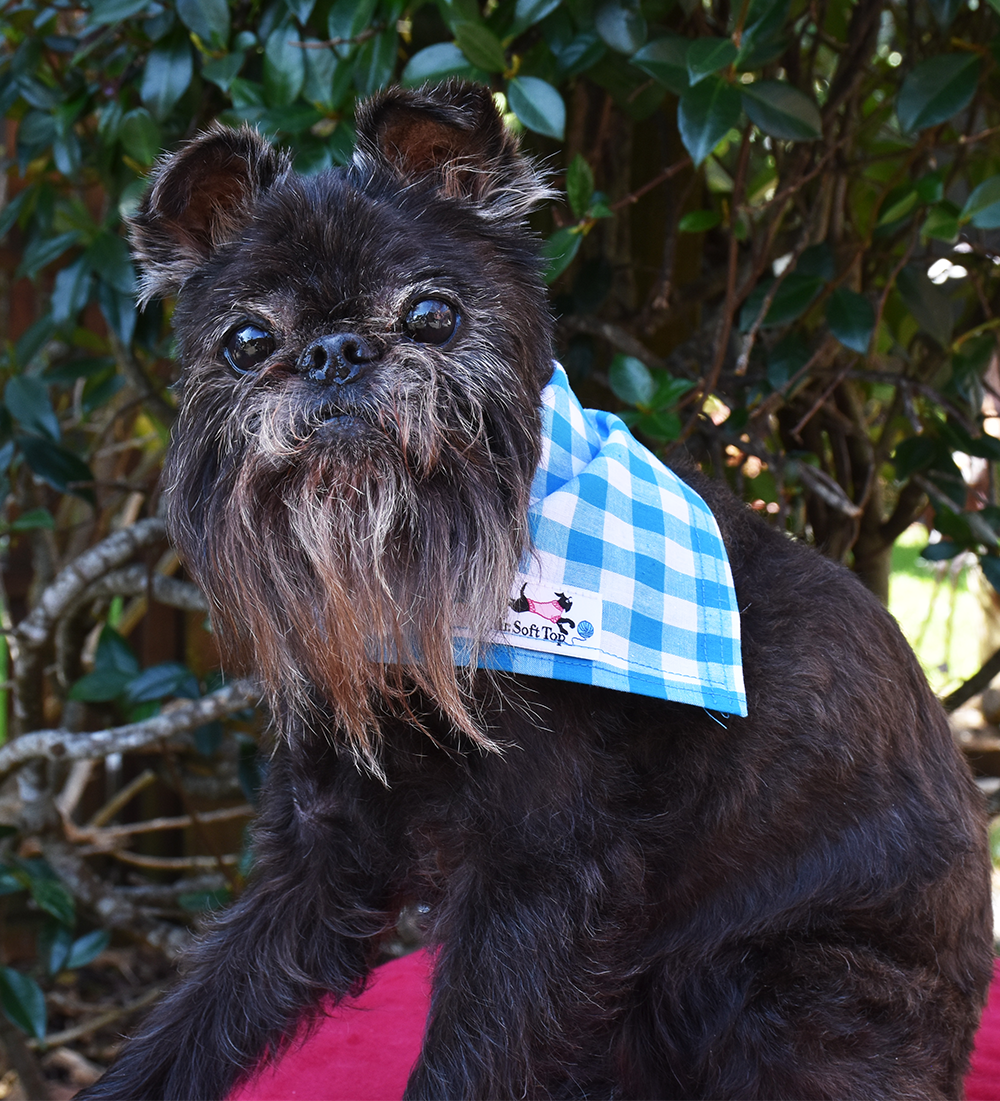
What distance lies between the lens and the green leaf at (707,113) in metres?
1.84

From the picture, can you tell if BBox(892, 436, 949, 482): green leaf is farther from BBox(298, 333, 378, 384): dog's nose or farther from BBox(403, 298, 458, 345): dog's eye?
BBox(298, 333, 378, 384): dog's nose

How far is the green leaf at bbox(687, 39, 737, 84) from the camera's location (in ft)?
5.89

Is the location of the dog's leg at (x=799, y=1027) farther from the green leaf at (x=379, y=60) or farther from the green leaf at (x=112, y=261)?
the green leaf at (x=112, y=261)

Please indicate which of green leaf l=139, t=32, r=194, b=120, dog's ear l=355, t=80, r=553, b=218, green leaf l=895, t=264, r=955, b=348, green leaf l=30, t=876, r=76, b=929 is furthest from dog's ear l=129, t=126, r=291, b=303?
green leaf l=30, t=876, r=76, b=929

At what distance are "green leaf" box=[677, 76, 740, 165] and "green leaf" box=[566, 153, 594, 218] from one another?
0.25m

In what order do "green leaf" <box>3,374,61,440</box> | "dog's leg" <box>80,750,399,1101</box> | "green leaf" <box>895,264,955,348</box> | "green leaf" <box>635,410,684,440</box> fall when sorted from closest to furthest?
"dog's leg" <box>80,750,399,1101</box>, "green leaf" <box>635,410,684,440</box>, "green leaf" <box>895,264,955,348</box>, "green leaf" <box>3,374,61,440</box>

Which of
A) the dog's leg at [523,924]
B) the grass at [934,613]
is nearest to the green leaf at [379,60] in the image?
the dog's leg at [523,924]

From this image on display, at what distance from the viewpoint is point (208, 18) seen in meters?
2.04

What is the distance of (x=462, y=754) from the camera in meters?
1.44

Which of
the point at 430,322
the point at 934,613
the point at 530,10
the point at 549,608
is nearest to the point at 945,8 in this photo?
the point at 530,10

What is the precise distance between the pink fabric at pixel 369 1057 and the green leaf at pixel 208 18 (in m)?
1.70

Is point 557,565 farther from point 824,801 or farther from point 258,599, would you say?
point 824,801

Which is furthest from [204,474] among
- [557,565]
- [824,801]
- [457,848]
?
[824,801]

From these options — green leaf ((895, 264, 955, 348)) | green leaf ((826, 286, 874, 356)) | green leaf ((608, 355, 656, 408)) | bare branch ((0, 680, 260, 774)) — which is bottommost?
bare branch ((0, 680, 260, 774))
